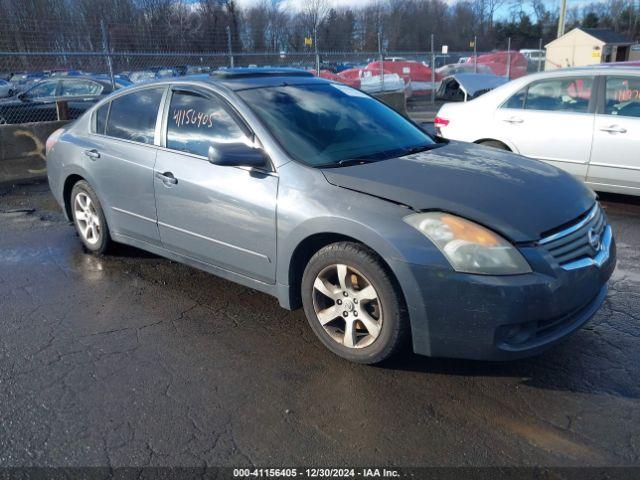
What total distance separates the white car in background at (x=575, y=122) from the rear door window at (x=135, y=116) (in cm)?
404

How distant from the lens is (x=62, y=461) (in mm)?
2539

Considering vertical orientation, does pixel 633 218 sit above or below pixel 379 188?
below

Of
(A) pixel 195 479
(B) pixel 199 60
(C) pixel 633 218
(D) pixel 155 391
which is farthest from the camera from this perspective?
(B) pixel 199 60

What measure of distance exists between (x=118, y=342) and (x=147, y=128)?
1.72 m

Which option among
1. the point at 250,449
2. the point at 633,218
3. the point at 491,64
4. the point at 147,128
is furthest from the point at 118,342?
the point at 491,64

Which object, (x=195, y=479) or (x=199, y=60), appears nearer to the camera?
(x=195, y=479)

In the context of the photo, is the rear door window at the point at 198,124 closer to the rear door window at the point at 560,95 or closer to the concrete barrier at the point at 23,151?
the rear door window at the point at 560,95

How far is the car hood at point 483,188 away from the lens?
2951mm

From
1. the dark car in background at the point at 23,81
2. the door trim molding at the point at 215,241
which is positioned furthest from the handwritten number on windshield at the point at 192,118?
the dark car in background at the point at 23,81

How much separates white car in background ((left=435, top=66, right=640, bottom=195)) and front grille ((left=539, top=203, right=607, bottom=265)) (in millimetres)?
3057

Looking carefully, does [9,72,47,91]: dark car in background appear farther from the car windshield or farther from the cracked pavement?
the cracked pavement

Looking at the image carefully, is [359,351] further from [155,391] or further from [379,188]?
[155,391]

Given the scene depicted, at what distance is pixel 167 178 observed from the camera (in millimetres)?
4066

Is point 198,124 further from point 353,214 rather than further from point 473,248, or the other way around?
point 473,248
